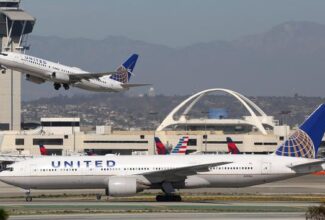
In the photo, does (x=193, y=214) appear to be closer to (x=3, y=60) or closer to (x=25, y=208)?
(x=25, y=208)

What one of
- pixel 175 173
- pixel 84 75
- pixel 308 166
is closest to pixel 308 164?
pixel 308 166

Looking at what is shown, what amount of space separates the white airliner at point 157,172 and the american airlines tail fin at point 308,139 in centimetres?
113

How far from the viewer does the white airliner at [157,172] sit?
78.3 metres

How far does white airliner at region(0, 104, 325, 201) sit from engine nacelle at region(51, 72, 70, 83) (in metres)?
22.7

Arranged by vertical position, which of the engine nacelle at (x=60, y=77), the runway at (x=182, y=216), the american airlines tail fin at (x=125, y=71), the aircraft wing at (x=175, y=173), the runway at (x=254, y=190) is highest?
the american airlines tail fin at (x=125, y=71)

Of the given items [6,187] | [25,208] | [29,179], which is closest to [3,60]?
[6,187]

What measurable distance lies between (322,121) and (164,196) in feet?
46.4

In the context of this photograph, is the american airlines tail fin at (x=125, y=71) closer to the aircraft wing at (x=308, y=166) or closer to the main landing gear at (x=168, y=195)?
the main landing gear at (x=168, y=195)

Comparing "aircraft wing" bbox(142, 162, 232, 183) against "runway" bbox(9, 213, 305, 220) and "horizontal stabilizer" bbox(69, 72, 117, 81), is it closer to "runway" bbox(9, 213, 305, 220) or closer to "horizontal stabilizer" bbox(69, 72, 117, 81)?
"runway" bbox(9, 213, 305, 220)

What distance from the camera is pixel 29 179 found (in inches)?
3088

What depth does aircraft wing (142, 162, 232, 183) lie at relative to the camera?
77.4m

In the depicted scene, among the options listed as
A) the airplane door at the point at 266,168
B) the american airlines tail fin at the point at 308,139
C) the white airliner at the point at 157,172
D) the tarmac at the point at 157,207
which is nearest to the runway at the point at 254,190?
the tarmac at the point at 157,207

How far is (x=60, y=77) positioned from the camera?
10162 cm

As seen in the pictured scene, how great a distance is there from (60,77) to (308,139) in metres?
30.6
